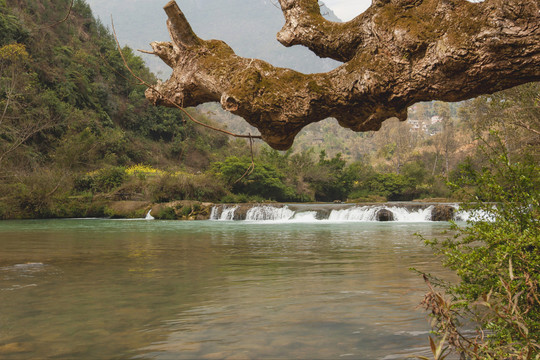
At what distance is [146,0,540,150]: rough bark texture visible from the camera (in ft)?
8.10

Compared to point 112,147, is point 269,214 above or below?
below

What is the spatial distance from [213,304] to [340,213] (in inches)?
643

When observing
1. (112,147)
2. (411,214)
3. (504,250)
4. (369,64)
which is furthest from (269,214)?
(504,250)

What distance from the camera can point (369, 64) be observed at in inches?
115

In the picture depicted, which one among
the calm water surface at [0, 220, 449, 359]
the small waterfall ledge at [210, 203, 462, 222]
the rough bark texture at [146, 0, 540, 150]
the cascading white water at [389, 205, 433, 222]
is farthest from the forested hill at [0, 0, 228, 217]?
the rough bark texture at [146, 0, 540, 150]

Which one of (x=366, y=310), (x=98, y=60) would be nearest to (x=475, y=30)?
(x=366, y=310)

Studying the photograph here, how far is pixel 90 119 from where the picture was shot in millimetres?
29453

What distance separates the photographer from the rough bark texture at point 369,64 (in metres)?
2.47

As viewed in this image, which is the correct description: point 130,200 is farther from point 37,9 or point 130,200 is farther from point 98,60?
point 37,9

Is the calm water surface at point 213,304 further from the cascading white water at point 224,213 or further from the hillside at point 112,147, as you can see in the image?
the cascading white water at point 224,213

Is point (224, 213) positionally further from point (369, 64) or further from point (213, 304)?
point (369, 64)

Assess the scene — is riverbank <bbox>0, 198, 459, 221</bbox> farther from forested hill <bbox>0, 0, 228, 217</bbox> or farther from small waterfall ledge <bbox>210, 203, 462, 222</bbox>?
forested hill <bbox>0, 0, 228, 217</bbox>

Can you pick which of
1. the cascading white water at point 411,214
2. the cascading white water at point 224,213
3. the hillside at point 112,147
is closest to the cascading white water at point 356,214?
the cascading white water at point 411,214

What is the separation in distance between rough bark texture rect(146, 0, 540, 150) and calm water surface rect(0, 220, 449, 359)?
5.92 feet
